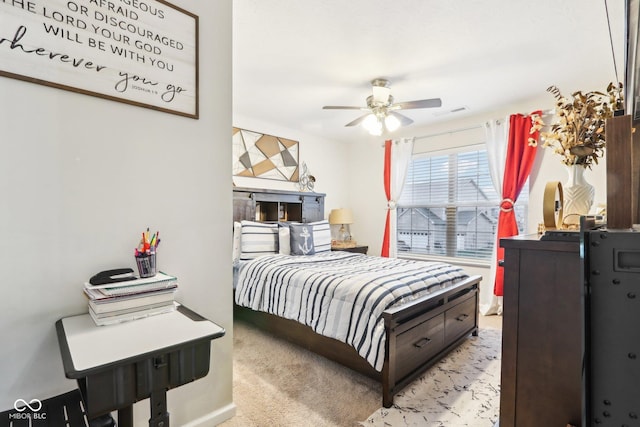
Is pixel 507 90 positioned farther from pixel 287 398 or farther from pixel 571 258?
pixel 287 398

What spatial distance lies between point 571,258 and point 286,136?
409 centimetres

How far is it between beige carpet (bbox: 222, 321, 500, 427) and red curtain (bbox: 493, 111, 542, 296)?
1.54m

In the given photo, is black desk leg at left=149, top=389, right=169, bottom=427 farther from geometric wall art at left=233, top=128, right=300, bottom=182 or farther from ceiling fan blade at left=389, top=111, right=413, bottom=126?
geometric wall art at left=233, top=128, right=300, bottom=182

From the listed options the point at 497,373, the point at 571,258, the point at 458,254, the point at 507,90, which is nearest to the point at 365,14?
the point at 571,258

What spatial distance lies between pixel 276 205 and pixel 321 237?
2.88ft

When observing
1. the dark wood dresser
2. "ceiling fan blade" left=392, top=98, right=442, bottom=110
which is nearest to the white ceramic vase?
the dark wood dresser

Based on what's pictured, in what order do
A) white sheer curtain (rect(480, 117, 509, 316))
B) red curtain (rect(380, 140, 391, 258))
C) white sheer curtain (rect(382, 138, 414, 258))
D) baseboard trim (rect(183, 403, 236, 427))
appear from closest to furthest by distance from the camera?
baseboard trim (rect(183, 403, 236, 427)) < white sheer curtain (rect(480, 117, 509, 316)) < white sheer curtain (rect(382, 138, 414, 258)) < red curtain (rect(380, 140, 391, 258))

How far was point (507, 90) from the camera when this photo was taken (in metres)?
3.23

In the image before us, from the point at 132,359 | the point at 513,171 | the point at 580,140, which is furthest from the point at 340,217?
the point at 132,359

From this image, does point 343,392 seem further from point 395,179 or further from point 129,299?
point 395,179

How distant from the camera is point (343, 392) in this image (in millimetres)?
1976

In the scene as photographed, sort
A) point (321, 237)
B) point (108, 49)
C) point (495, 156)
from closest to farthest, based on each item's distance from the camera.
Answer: point (108, 49) → point (495, 156) → point (321, 237)

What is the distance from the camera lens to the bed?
1.93m

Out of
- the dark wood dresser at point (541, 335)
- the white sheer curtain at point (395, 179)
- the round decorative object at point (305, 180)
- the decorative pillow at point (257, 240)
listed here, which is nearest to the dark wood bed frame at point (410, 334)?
the decorative pillow at point (257, 240)
